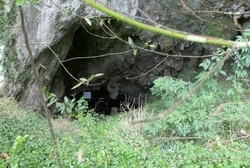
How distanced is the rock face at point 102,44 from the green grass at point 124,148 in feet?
3.10

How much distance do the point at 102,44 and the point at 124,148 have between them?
3.72m

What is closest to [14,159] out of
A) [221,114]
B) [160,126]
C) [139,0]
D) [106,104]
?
[160,126]

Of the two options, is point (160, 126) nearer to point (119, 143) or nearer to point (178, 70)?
point (119, 143)

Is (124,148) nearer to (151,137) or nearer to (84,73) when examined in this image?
(151,137)

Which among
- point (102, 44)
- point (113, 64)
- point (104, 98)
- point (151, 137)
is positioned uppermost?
point (102, 44)

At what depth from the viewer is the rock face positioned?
465 cm

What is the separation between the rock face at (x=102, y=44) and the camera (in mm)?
4652

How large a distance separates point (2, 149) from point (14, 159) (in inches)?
22.3

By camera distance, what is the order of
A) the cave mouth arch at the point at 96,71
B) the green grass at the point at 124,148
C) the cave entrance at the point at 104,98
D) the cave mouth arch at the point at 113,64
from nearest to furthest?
1. the green grass at the point at 124,148
2. the cave mouth arch at the point at 113,64
3. the cave mouth arch at the point at 96,71
4. the cave entrance at the point at 104,98

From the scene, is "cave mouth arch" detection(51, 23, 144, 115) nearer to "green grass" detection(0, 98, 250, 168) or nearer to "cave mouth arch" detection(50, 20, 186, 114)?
"cave mouth arch" detection(50, 20, 186, 114)

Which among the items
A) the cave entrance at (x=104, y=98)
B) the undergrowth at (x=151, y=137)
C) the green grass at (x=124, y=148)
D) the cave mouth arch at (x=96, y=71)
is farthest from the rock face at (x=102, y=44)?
the green grass at (x=124, y=148)

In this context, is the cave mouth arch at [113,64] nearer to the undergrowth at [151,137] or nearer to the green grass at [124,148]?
the undergrowth at [151,137]

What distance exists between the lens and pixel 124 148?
291cm

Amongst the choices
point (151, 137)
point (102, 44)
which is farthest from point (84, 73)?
point (151, 137)
